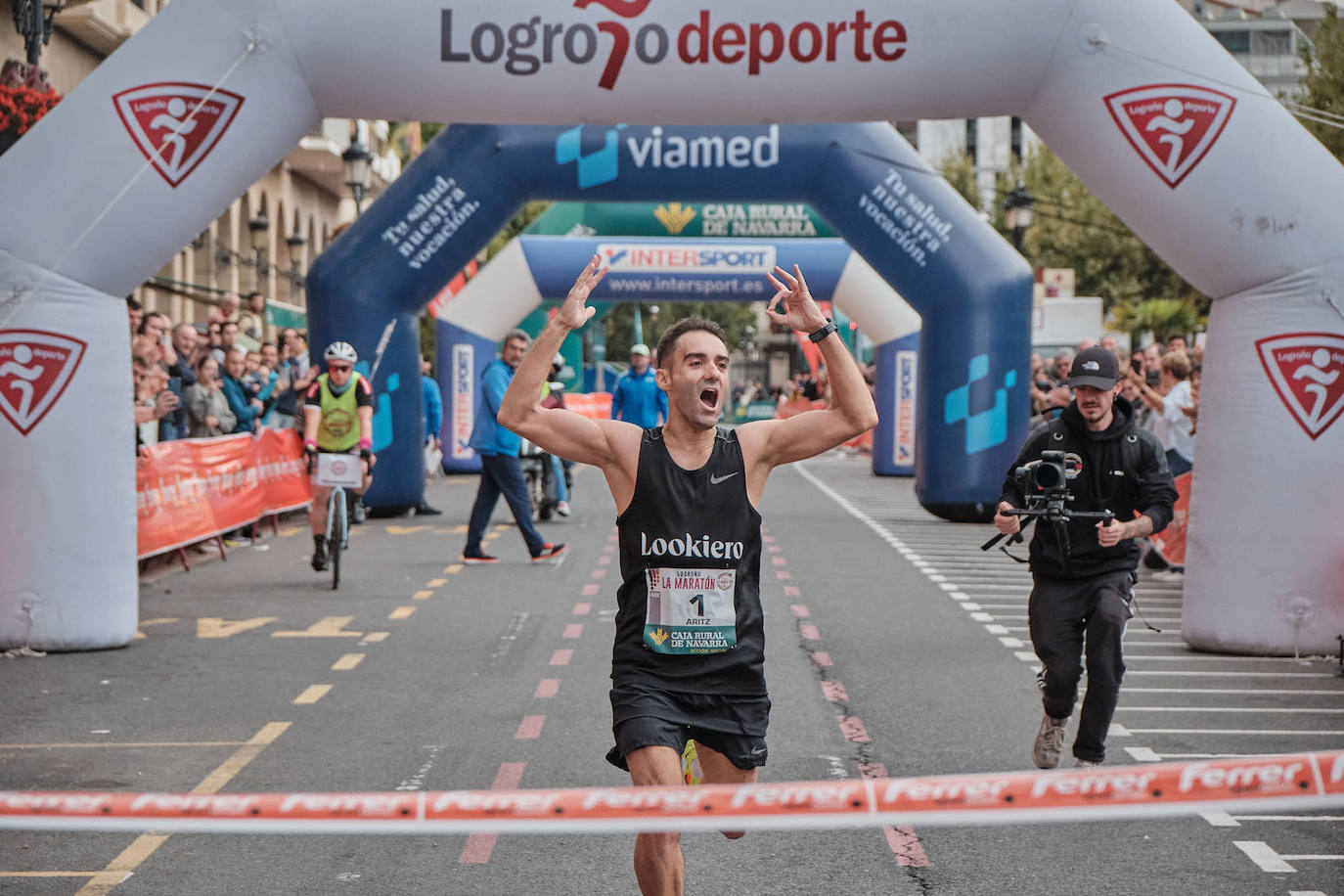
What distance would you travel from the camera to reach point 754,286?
26.2 meters

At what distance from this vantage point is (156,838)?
19.0 feet

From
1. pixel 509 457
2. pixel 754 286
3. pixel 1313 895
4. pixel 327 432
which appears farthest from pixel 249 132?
pixel 754 286

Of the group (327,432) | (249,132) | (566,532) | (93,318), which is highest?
(249,132)

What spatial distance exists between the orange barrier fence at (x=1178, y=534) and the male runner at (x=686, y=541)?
31.9 ft

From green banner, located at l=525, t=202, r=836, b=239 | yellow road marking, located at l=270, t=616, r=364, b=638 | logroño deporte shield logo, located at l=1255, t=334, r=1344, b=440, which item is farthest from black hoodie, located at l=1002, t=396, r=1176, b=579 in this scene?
green banner, located at l=525, t=202, r=836, b=239

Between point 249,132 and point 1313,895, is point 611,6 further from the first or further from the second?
point 1313,895

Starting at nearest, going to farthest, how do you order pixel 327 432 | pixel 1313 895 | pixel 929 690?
pixel 1313 895 → pixel 929 690 → pixel 327 432

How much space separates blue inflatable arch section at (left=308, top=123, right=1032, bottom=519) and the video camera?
1039 centimetres

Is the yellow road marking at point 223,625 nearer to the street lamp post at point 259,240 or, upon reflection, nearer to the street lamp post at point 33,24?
the street lamp post at point 33,24

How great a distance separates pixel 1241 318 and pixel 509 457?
6.54m

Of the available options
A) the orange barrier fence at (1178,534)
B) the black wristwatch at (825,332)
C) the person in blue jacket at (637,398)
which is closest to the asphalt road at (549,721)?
the orange barrier fence at (1178,534)

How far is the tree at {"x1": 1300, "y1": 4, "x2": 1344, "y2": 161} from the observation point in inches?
1064

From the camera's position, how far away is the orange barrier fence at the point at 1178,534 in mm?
13570

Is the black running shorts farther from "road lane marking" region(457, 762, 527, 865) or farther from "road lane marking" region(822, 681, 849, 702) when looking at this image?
"road lane marking" region(822, 681, 849, 702)
